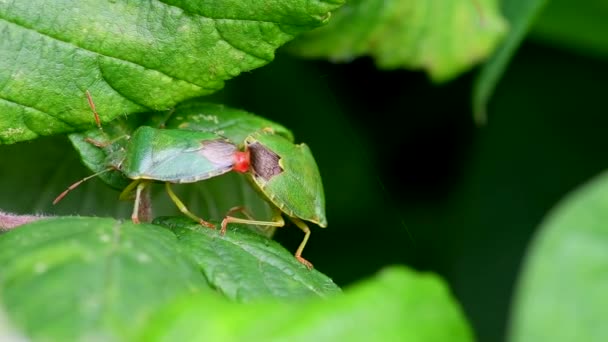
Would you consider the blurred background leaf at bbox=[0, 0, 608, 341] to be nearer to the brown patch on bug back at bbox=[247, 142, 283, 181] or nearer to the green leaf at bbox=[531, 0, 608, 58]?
the green leaf at bbox=[531, 0, 608, 58]

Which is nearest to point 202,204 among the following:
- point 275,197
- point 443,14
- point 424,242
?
point 275,197

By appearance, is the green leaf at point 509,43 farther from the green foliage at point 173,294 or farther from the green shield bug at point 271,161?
the green foliage at point 173,294

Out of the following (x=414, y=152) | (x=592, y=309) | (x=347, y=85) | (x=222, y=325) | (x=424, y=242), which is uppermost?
(x=592, y=309)

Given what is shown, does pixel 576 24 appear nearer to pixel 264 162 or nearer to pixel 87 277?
pixel 264 162

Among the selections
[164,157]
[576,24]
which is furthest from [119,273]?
[576,24]

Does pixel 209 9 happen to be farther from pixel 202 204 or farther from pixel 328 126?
pixel 328 126

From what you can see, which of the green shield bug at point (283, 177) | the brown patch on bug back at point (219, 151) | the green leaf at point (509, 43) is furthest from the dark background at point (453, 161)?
the brown patch on bug back at point (219, 151)
